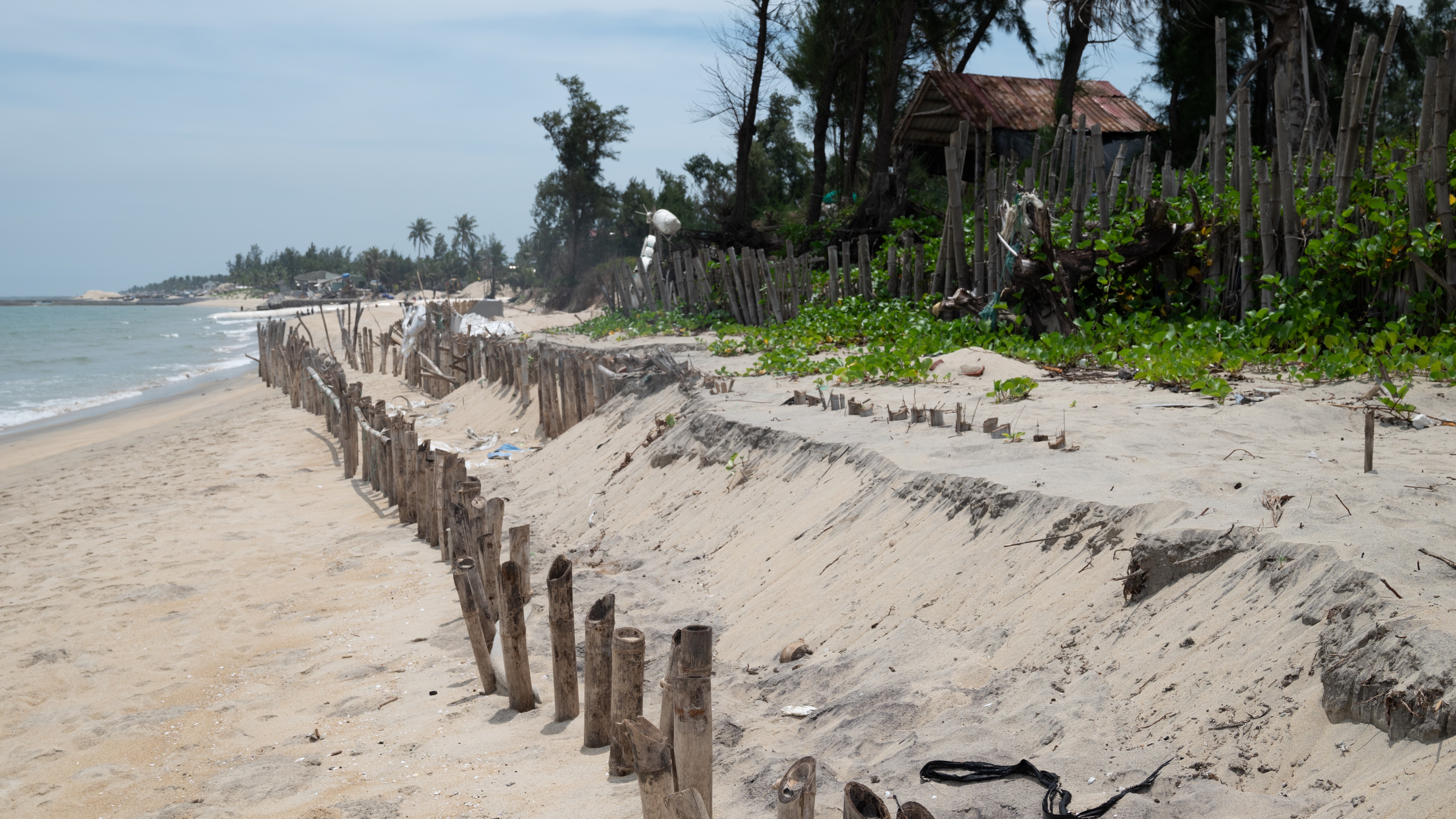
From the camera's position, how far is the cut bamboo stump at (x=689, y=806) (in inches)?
78.2

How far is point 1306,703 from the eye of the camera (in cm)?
231

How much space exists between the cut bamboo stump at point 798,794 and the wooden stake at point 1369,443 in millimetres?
2916

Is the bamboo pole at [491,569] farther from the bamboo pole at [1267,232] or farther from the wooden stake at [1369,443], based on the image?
the bamboo pole at [1267,232]

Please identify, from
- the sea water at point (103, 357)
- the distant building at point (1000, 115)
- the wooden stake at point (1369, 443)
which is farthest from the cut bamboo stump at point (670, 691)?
the sea water at point (103, 357)

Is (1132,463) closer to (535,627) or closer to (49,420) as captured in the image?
(535,627)

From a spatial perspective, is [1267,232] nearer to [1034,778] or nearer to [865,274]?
[865,274]

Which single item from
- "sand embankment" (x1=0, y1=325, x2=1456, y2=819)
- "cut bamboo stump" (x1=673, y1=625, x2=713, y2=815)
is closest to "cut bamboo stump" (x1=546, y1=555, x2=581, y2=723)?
"sand embankment" (x1=0, y1=325, x2=1456, y2=819)

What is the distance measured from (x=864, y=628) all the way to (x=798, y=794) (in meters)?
1.94

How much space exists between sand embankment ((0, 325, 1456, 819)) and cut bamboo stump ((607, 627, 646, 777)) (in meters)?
0.15

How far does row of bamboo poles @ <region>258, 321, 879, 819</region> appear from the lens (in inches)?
83.8

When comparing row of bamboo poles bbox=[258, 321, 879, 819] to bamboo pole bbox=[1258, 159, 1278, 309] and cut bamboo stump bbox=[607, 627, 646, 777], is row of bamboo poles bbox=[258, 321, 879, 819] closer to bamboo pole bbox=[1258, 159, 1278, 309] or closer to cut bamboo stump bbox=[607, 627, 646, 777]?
cut bamboo stump bbox=[607, 627, 646, 777]

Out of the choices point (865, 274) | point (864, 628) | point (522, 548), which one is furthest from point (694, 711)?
point (865, 274)

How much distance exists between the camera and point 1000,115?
18.5m

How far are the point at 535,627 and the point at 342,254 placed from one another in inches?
4002
